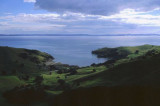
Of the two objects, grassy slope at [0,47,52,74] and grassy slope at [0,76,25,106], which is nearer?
grassy slope at [0,76,25,106]

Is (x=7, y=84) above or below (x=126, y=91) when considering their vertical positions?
below

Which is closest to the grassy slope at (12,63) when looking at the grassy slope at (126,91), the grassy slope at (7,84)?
the grassy slope at (7,84)

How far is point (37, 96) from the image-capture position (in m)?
68.6

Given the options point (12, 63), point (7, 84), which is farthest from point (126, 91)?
point (12, 63)

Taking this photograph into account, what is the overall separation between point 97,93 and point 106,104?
6.23m

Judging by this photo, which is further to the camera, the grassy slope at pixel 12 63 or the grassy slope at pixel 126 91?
the grassy slope at pixel 12 63

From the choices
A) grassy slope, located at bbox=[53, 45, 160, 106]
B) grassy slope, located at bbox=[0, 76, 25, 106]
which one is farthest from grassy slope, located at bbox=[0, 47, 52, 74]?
grassy slope, located at bbox=[53, 45, 160, 106]

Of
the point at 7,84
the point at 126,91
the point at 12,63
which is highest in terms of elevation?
the point at 126,91

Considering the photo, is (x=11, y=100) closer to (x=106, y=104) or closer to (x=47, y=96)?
(x=47, y=96)

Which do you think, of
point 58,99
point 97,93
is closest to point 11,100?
point 58,99

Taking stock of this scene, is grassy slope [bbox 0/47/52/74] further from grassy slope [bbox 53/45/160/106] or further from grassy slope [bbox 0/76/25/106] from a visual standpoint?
grassy slope [bbox 53/45/160/106]

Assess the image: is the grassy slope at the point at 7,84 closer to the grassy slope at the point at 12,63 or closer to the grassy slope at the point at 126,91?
the grassy slope at the point at 126,91

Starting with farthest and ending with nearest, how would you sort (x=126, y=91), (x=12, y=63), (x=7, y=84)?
(x=12, y=63) → (x=7, y=84) → (x=126, y=91)

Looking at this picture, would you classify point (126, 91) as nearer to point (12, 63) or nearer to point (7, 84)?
point (7, 84)
